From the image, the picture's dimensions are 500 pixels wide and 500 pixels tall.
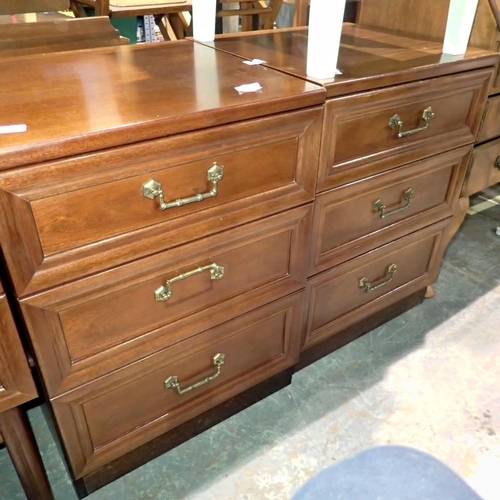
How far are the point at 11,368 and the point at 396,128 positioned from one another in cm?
89

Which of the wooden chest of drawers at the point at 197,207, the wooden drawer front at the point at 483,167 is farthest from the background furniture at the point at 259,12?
the wooden drawer front at the point at 483,167

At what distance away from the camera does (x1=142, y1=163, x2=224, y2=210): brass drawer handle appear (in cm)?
73

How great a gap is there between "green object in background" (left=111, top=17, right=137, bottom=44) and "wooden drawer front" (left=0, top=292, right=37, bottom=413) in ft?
5.85

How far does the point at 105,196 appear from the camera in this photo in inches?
27.6

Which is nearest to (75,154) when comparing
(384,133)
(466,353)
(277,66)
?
(277,66)

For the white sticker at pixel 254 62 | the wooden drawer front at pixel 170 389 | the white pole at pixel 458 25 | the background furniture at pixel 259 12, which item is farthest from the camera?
the background furniture at pixel 259 12

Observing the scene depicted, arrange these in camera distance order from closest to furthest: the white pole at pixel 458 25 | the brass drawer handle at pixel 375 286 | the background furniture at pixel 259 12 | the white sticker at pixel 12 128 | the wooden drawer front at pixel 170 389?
1. the white sticker at pixel 12 128
2. the wooden drawer front at pixel 170 389
3. the white pole at pixel 458 25
4. the brass drawer handle at pixel 375 286
5. the background furniture at pixel 259 12

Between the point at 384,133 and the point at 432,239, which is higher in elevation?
the point at 384,133

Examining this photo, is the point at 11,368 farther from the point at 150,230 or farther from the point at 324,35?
the point at 324,35

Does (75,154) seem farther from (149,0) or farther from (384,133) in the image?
(149,0)

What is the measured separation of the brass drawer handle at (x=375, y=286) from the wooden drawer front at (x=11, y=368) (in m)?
0.81

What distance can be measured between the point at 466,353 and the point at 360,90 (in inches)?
34.0

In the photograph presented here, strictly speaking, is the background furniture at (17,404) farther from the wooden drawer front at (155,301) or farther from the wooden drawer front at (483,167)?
the wooden drawer front at (483,167)

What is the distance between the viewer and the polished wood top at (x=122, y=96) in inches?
25.3
